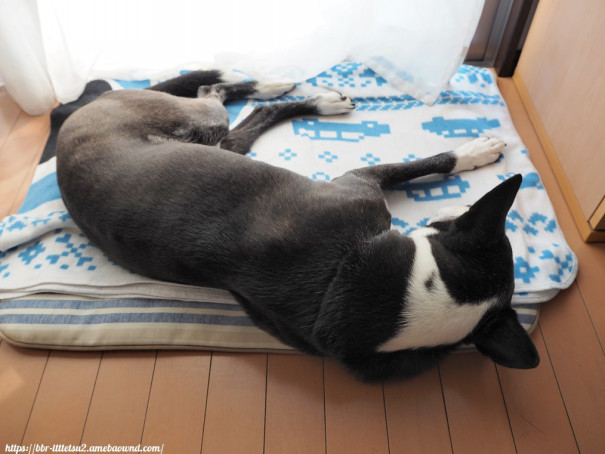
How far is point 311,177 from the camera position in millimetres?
2135

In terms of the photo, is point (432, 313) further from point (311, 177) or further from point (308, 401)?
point (311, 177)

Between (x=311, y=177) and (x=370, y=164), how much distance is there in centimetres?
28

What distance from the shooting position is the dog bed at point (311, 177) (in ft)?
5.74

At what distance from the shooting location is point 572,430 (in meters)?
1.52

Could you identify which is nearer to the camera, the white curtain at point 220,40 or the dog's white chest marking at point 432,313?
the dog's white chest marking at point 432,313

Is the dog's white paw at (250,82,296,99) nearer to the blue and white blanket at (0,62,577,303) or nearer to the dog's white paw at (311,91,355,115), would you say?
the blue and white blanket at (0,62,577,303)

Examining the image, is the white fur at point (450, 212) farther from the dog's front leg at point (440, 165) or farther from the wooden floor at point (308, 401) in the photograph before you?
the wooden floor at point (308, 401)

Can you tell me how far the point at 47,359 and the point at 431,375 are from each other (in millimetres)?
1383

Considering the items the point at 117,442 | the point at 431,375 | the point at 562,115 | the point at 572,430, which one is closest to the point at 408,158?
the point at 562,115

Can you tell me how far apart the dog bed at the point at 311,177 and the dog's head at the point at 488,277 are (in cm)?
37

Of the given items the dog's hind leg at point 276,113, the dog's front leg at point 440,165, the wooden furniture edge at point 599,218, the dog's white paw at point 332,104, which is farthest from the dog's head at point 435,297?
the dog's white paw at point 332,104

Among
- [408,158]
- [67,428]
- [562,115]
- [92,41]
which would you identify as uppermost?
[92,41]

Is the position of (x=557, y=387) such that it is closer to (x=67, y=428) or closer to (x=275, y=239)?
(x=275, y=239)

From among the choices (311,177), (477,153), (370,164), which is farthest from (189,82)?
(477,153)
